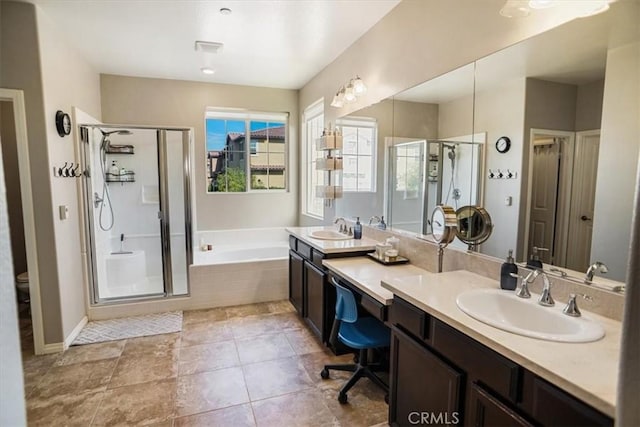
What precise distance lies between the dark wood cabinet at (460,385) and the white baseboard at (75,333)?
8.98 ft

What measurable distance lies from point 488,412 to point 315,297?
5.97ft

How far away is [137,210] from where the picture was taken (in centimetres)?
410

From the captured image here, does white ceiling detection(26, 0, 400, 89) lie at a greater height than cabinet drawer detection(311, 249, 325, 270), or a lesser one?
greater

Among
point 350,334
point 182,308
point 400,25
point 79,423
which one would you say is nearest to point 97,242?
point 182,308

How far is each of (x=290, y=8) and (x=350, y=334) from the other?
2.43 meters

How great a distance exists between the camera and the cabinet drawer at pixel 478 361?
1119 mm

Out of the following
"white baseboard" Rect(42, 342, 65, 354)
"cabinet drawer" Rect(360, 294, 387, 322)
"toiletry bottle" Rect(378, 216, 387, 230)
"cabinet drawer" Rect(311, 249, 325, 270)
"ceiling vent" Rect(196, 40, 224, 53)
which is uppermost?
"ceiling vent" Rect(196, 40, 224, 53)

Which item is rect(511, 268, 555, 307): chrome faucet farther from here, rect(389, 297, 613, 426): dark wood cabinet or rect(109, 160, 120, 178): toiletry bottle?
rect(109, 160, 120, 178): toiletry bottle

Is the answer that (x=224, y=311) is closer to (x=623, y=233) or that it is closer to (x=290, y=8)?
(x=290, y=8)

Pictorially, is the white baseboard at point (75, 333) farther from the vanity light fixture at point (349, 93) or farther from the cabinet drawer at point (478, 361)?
the vanity light fixture at point (349, 93)

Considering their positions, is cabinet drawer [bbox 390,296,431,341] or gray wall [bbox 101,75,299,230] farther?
gray wall [bbox 101,75,299,230]

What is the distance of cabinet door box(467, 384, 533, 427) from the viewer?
112cm

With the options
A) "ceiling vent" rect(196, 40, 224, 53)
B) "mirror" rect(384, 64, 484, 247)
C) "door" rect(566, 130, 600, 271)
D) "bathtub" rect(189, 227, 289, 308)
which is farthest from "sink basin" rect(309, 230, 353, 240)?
"ceiling vent" rect(196, 40, 224, 53)

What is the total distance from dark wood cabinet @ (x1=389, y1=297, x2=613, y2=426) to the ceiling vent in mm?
2944
